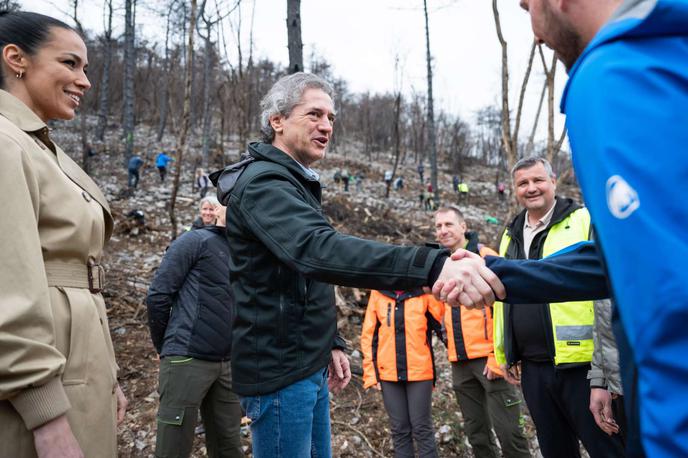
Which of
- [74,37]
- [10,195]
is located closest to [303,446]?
[10,195]

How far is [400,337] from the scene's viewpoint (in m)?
4.03

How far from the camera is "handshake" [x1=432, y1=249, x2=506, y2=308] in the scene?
1443mm

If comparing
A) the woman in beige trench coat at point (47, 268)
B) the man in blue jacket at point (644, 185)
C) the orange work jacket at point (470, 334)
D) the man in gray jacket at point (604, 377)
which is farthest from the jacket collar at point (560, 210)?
the woman in beige trench coat at point (47, 268)

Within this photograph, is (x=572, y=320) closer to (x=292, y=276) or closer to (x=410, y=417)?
(x=410, y=417)

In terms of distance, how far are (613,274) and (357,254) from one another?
885 mm

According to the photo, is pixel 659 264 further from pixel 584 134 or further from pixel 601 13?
pixel 601 13

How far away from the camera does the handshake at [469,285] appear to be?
4.74 ft

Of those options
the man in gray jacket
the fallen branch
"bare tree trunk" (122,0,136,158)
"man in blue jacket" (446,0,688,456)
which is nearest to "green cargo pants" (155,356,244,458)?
the fallen branch

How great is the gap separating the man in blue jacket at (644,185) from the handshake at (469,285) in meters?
0.59

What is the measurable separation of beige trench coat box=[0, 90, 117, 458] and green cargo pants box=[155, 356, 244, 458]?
5.46 feet

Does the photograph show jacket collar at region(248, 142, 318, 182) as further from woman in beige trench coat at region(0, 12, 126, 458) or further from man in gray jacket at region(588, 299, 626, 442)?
man in gray jacket at region(588, 299, 626, 442)

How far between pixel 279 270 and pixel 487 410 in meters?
3.05

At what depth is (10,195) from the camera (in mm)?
1361

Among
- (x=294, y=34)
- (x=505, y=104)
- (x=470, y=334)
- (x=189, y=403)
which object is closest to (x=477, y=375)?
(x=470, y=334)
